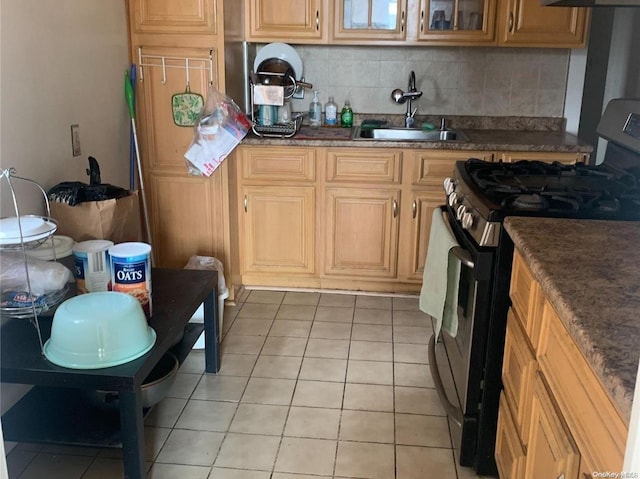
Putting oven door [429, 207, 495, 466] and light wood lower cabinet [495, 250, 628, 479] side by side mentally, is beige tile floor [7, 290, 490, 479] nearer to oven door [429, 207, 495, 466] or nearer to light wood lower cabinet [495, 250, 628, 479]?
oven door [429, 207, 495, 466]

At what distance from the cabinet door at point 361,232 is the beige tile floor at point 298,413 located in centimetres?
36

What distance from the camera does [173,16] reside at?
3033mm

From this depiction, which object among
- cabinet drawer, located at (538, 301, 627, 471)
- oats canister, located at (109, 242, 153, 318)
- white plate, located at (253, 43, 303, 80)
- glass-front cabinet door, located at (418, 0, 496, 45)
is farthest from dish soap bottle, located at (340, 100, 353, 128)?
cabinet drawer, located at (538, 301, 627, 471)

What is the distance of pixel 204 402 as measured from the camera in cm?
241

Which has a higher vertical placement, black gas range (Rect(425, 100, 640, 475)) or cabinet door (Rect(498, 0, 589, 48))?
cabinet door (Rect(498, 0, 589, 48))

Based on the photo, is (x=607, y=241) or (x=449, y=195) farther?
(x=449, y=195)

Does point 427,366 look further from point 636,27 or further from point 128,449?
point 636,27

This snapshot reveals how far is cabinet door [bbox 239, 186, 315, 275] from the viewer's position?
3.39 m

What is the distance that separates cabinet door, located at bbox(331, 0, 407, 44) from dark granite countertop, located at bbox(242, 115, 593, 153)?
54cm

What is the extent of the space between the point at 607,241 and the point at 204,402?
1597 mm

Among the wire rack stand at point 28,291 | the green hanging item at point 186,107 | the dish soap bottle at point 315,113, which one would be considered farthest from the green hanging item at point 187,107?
the wire rack stand at point 28,291

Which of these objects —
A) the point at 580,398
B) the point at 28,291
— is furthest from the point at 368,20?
the point at 580,398

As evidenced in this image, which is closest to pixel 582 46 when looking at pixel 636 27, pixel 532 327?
pixel 636 27

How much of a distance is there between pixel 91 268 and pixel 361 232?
5.78ft
